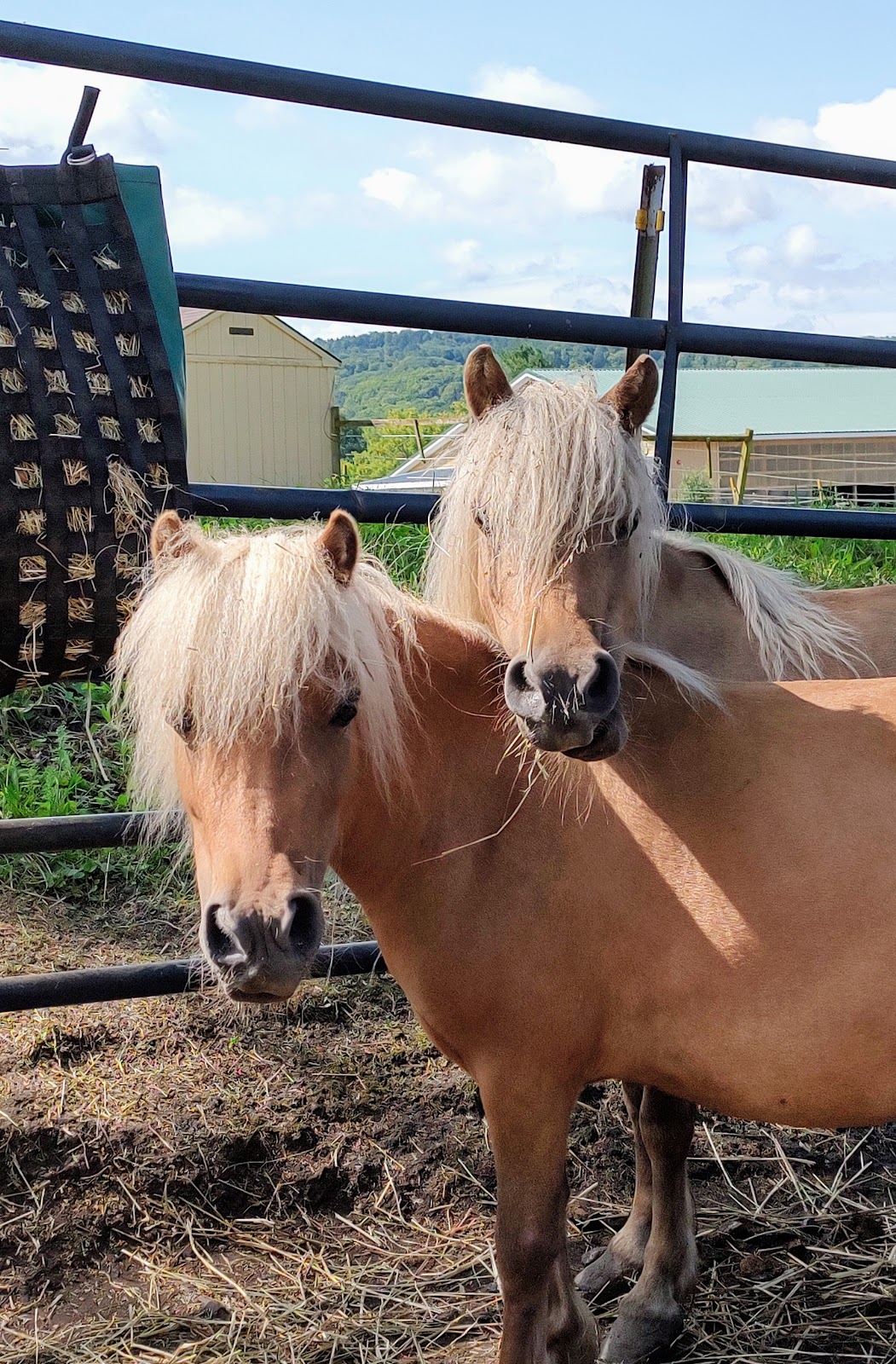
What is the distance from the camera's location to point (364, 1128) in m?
3.01

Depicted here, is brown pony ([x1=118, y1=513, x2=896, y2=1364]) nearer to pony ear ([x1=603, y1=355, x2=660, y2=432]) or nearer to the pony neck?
the pony neck

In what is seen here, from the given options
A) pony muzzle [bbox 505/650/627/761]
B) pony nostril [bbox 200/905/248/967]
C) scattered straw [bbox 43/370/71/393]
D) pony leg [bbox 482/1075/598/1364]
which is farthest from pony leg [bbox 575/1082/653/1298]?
scattered straw [bbox 43/370/71/393]

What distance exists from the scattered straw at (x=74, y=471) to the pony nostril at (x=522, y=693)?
891mm

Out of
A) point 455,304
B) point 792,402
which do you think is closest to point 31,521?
point 455,304

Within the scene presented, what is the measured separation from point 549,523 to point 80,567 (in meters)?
0.92

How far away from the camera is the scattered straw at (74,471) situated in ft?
6.95

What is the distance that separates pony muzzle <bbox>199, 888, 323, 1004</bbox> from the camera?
5.38 ft

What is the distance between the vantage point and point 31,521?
2098 millimetres

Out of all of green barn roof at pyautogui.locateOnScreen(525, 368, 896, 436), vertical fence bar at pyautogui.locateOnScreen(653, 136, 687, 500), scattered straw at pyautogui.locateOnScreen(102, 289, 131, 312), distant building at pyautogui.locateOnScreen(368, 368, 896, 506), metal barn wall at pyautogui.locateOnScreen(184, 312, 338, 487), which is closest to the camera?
scattered straw at pyautogui.locateOnScreen(102, 289, 131, 312)

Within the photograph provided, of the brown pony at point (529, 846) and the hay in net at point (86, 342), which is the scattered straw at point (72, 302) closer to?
the hay in net at point (86, 342)

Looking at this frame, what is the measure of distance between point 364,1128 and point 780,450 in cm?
2415

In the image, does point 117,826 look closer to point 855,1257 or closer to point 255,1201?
point 255,1201

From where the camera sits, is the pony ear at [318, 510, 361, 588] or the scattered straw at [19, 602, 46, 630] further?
the scattered straw at [19, 602, 46, 630]

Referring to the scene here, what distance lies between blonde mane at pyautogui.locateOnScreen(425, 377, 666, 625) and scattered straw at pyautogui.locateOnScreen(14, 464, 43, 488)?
0.84 metres
